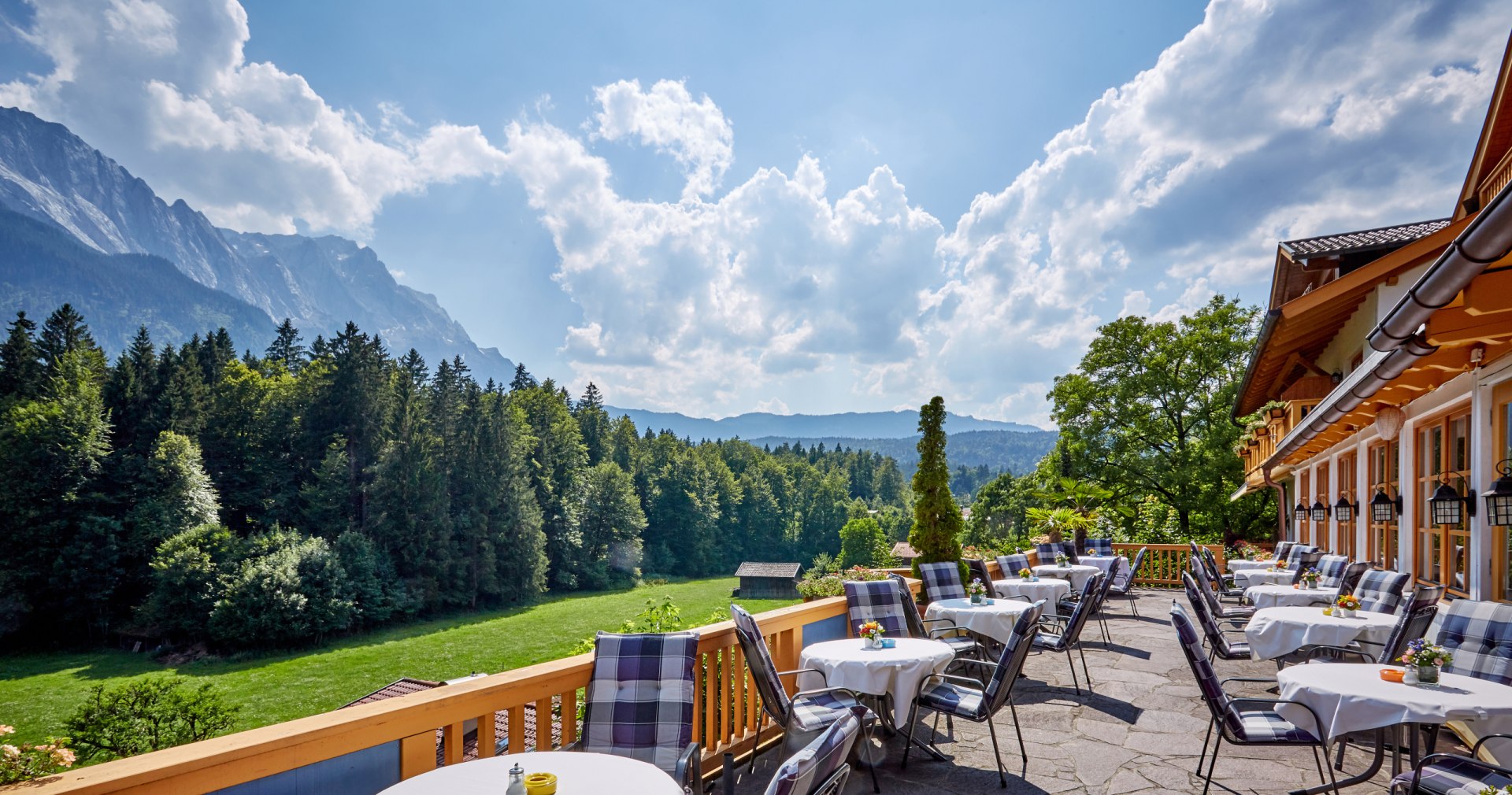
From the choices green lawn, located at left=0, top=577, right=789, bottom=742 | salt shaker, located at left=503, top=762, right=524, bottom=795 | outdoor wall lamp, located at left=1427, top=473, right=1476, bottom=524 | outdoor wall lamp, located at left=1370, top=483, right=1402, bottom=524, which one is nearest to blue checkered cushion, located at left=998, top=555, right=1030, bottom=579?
outdoor wall lamp, located at left=1370, top=483, right=1402, bottom=524

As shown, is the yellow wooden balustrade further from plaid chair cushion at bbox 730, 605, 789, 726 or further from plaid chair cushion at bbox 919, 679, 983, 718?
plaid chair cushion at bbox 919, 679, 983, 718

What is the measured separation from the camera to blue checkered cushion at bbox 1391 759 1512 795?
249cm

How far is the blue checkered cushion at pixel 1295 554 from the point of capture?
9672 mm

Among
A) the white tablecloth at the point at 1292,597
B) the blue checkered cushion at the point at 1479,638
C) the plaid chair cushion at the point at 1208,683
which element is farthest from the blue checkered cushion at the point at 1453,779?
the white tablecloth at the point at 1292,597

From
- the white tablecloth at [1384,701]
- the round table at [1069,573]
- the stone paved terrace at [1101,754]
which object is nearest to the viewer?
the white tablecloth at [1384,701]

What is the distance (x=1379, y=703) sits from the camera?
3043 millimetres

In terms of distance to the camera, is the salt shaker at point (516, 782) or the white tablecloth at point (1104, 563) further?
the white tablecloth at point (1104, 563)

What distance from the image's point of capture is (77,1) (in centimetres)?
3170

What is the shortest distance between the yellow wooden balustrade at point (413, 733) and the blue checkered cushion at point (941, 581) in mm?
2820

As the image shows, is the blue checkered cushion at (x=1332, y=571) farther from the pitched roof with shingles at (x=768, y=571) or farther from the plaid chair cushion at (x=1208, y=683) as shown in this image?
the pitched roof with shingles at (x=768, y=571)

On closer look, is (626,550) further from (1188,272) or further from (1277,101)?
(1277,101)

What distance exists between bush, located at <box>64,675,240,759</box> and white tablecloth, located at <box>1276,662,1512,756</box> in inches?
705

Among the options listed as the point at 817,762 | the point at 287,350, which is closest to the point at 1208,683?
the point at 817,762

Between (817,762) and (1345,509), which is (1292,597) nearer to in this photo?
(1345,509)
